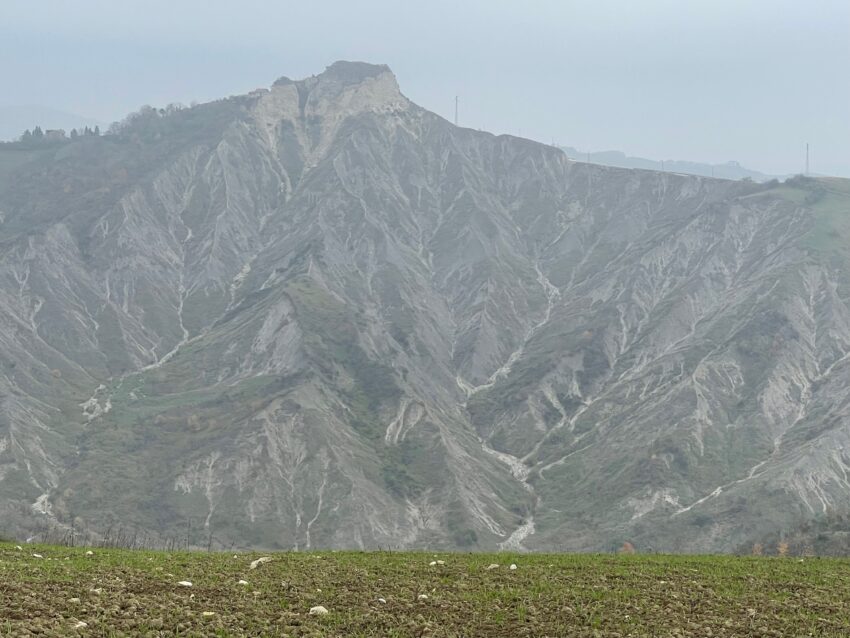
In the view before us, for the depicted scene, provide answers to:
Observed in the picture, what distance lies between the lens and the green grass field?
2297cm

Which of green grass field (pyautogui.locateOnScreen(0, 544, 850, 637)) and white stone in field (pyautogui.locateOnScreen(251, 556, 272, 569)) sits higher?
green grass field (pyautogui.locateOnScreen(0, 544, 850, 637))

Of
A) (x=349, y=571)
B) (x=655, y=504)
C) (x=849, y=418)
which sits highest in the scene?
(x=349, y=571)

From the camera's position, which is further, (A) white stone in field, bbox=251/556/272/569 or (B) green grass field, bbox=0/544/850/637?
(A) white stone in field, bbox=251/556/272/569

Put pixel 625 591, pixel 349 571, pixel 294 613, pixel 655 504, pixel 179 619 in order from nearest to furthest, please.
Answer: pixel 179 619 → pixel 294 613 → pixel 625 591 → pixel 349 571 → pixel 655 504

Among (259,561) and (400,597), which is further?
(259,561)

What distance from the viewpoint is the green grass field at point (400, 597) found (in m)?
23.0

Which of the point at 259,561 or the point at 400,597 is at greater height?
the point at 400,597

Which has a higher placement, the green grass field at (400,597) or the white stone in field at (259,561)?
the green grass field at (400,597)

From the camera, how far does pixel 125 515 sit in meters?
163

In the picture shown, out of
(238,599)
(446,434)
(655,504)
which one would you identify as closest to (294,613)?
(238,599)

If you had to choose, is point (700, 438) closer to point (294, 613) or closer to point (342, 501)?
point (342, 501)

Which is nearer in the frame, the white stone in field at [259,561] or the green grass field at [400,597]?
the green grass field at [400,597]

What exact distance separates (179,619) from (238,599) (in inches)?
120

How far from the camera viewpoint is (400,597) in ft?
89.7
